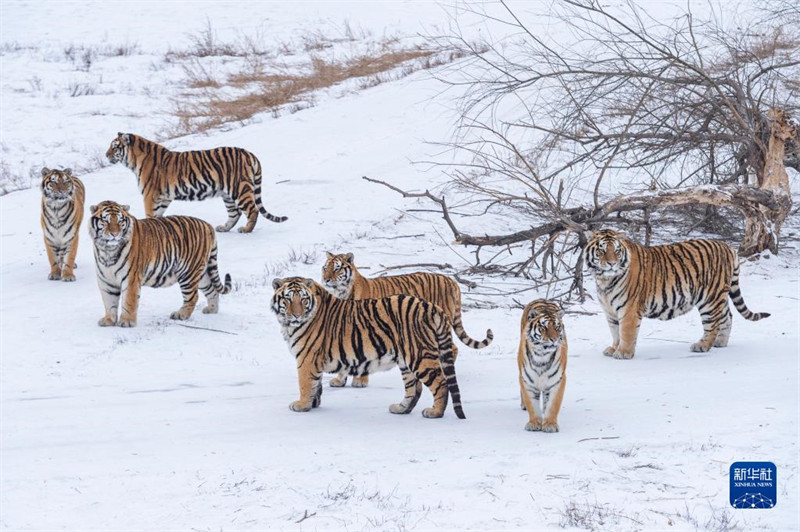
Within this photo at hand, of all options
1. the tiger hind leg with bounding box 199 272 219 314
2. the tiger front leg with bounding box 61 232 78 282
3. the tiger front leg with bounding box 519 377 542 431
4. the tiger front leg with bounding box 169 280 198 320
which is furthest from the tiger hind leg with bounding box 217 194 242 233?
the tiger front leg with bounding box 519 377 542 431

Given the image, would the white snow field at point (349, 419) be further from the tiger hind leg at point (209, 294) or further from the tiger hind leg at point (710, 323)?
the tiger hind leg at point (710, 323)

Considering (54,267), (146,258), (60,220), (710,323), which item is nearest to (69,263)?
(54,267)

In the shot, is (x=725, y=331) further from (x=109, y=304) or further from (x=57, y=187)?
(x=57, y=187)

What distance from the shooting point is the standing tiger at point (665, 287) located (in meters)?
Result: 8.41

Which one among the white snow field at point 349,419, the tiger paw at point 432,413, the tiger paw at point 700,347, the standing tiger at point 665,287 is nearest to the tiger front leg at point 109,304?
the white snow field at point 349,419

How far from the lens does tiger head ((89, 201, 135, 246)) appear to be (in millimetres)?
9242

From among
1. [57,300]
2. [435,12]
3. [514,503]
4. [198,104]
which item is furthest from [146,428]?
[435,12]

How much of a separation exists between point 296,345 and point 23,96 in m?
16.7

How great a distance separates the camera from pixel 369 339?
6910mm

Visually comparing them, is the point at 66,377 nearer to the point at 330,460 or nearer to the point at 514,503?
the point at 330,460

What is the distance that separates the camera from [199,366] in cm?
849

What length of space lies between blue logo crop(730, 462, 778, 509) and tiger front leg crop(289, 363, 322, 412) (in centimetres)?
276

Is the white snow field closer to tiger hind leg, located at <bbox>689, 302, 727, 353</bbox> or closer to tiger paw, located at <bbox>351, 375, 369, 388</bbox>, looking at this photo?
tiger paw, located at <bbox>351, 375, 369, 388</bbox>

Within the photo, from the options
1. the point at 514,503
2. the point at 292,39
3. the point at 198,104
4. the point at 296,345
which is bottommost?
the point at 514,503
